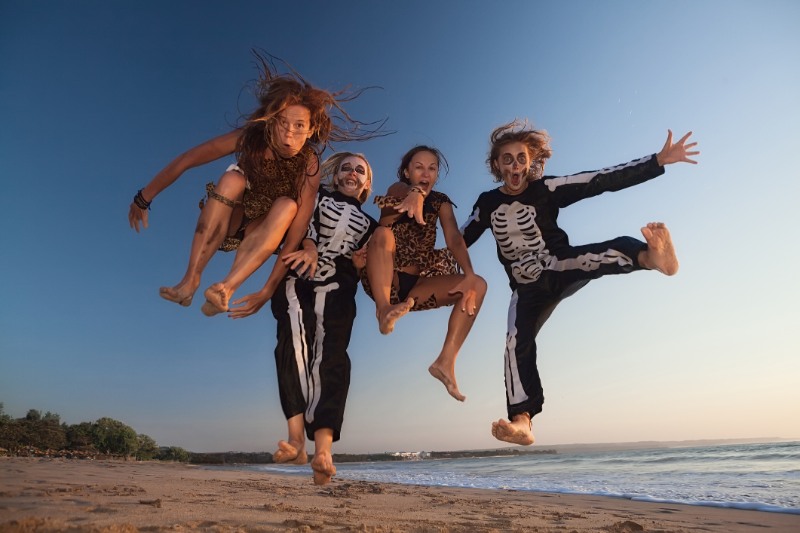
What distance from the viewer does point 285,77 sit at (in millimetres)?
3881

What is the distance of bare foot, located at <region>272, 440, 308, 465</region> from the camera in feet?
10.8

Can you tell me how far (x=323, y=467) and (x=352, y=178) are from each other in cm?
225

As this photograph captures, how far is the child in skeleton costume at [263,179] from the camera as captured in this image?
11.7 ft

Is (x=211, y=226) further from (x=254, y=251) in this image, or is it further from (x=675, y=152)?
(x=675, y=152)

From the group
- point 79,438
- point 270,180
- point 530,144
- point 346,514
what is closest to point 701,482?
point 346,514

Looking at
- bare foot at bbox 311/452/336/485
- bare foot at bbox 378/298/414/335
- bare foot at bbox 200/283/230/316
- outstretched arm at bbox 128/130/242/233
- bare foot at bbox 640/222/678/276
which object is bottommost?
bare foot at bbox 311/452/336/485

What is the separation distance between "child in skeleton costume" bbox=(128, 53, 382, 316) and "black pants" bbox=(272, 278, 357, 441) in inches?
10.2

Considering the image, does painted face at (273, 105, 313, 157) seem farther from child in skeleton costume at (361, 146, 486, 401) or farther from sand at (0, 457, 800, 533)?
sand at (0, 457, 800, 533)

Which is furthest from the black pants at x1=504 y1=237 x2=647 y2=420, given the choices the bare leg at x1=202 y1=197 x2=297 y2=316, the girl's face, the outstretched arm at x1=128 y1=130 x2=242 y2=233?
the outstretched arm at x1=128 y1=130 x2=242 y2=233

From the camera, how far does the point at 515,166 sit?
4.17m

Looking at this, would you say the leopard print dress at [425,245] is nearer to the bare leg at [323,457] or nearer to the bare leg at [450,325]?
the bare leg at [450,325]

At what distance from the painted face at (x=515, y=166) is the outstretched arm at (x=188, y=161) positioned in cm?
196

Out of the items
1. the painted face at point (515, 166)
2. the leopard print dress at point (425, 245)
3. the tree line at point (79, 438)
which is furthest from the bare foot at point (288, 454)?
the tree line at point (79, 438)

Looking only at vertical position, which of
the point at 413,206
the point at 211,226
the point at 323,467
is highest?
the point at 413,206
